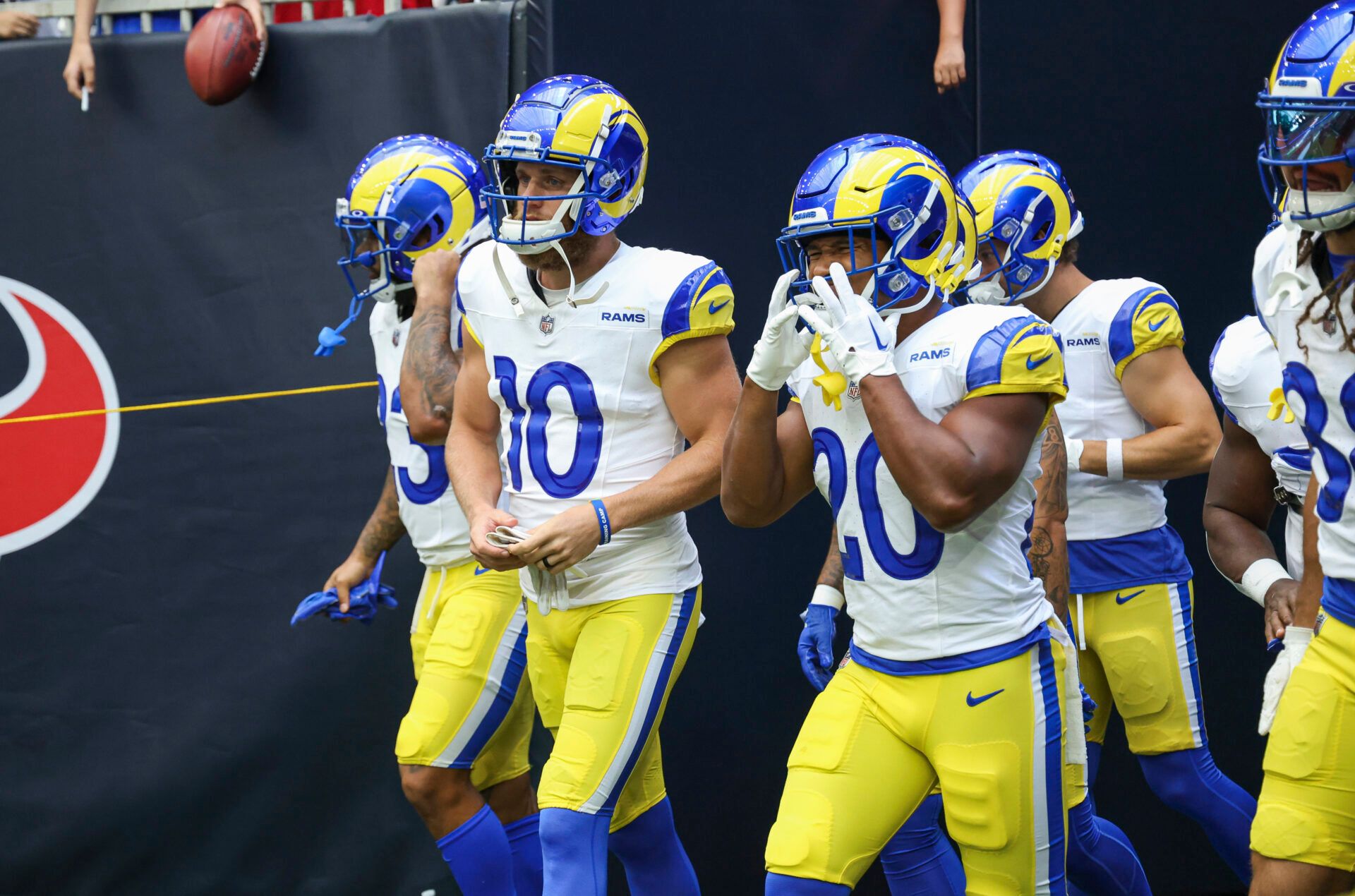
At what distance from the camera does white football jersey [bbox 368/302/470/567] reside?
413 centimetres

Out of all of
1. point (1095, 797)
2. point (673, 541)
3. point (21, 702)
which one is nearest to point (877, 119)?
point (673, 541)

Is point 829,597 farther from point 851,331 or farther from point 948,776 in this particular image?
point 851,331

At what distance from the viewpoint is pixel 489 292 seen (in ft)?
11.9

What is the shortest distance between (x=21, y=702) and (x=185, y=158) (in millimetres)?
1963

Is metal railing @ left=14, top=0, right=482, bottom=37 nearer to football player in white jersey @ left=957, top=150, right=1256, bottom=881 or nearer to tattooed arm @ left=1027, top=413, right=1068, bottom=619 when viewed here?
football player in white jersey @ left=957, top=150, right=1256, bottom=881

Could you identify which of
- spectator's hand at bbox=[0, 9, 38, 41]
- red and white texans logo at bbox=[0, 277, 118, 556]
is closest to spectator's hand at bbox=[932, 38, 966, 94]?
red and white texans logo at bbox=[0, 277, 118, 556]

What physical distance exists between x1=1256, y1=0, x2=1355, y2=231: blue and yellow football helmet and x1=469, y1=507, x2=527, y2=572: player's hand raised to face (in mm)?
1708

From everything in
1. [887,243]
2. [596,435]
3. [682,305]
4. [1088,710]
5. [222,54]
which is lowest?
[1088,710]

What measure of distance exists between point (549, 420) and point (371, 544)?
4.01 feet

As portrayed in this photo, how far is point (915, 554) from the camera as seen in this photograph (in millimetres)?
2834

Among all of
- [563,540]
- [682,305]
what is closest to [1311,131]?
[682,305]

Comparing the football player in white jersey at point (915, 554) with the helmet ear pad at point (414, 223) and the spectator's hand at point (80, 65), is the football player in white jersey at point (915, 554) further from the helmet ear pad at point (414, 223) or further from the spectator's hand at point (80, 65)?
the spectator's hand at point (80, 65)

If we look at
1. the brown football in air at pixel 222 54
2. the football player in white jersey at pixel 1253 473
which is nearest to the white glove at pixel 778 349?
the football player in white jersey at pixel 1253 473

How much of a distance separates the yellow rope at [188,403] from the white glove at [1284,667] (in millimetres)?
3156
